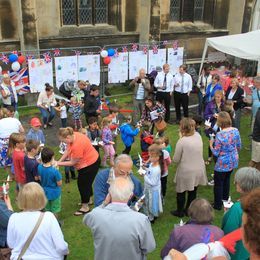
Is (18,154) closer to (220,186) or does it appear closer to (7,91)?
(220,186)

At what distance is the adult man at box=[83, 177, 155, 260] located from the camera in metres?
2.95

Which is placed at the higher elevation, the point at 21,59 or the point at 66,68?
the point at 21,59

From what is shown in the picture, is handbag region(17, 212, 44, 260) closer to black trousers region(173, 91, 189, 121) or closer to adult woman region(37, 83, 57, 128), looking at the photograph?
adult woman region(37, 83, 57, 128)

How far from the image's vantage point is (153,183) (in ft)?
17.3

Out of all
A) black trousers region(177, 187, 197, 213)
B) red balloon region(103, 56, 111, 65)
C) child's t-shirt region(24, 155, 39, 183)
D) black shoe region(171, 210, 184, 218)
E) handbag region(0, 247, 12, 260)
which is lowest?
black shoe region(171, 210, 184, 218)

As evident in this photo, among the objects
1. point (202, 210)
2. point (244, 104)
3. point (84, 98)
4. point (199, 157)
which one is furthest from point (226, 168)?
point (84, 98)

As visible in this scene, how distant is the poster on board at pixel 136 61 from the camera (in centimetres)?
1241

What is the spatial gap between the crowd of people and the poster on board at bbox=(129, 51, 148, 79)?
7.46 feet

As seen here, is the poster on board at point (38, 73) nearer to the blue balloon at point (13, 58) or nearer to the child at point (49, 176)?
the blue balloon at point (13, 58)

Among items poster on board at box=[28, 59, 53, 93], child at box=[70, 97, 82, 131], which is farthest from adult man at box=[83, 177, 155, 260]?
poster on board at box=[28, 59, 53, 93]

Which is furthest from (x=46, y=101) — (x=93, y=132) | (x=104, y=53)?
(x=93, y=132)

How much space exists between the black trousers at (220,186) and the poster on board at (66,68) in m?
6.90

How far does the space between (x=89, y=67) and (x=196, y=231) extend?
30.5 ft

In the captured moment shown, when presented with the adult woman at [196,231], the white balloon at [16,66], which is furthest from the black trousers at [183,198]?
the white balloon at [16,66]
